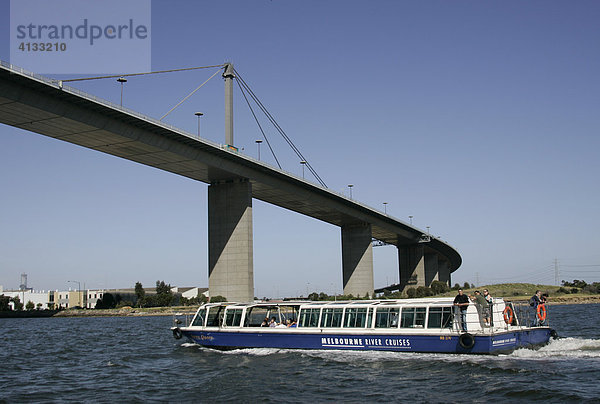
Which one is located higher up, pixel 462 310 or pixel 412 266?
pixel 412 266

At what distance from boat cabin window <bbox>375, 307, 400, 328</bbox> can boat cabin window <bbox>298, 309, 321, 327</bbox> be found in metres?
3.21

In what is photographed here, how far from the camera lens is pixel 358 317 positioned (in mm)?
27203

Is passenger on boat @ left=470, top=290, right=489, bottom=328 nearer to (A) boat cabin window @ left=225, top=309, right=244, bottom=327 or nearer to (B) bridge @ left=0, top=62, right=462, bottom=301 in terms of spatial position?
(A) boat cabin window @ left=225, top=309, right=244, bottom=327

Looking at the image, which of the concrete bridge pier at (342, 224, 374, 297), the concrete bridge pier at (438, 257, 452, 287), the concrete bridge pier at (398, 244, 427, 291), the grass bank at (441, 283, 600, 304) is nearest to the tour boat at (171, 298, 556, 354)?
the concrete bridge pier at (342, 224, 374, 297)

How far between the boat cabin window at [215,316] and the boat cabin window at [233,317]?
533 mm

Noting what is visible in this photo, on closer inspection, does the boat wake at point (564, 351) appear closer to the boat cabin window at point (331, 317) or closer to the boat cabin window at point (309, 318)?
the boat cabin window at point (331, 317)

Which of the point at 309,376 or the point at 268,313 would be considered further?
the point at 268,313

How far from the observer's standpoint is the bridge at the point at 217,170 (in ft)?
154

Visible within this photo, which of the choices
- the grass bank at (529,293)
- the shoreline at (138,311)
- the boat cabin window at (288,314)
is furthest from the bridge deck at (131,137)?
the grass bank at (529,293)

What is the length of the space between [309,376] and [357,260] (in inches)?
3273

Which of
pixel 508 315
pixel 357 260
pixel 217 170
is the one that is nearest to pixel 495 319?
pixel 508 315

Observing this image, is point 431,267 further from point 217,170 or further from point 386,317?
point 386,317

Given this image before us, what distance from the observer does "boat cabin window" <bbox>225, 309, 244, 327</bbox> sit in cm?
3047

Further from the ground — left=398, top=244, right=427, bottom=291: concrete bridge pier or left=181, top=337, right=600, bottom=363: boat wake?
left=398, top=244, right=427, bottom=291: concrete bridge pier
